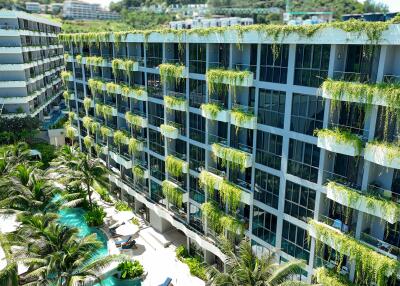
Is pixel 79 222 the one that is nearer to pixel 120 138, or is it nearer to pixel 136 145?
pixel 120 138

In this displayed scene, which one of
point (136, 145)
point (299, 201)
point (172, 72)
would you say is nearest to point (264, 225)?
point (299, 201)

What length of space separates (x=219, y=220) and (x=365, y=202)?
14.2 metres

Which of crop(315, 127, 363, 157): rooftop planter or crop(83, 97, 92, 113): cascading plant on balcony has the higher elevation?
crop(315, 127, 363, 157): rooftop planter

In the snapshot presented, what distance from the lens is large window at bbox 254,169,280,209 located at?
28336 mm

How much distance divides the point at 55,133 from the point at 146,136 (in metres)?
34.0

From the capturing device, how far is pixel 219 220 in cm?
3262

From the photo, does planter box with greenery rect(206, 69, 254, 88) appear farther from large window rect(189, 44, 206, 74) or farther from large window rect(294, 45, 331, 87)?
large window rect(294, 45, 331, 87)

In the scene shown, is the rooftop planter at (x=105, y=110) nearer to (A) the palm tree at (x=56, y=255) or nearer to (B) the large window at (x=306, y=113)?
(A) the palm tree at (x=56, y=255)

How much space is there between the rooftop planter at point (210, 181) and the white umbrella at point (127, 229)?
12.3 m

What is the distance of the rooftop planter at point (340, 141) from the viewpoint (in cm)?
2160

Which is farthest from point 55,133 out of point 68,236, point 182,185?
point 68,236

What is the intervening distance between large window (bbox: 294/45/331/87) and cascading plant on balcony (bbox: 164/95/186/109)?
521 inches

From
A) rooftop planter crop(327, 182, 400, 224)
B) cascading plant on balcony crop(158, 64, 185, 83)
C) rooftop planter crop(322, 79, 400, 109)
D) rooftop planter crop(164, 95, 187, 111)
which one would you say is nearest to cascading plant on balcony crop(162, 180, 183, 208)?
rooftop planter crop(164, 95, 187, 111)

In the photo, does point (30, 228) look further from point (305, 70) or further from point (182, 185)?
point (305, 70)
